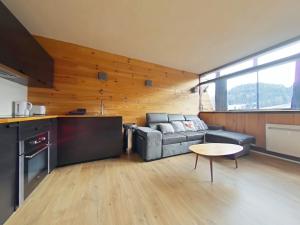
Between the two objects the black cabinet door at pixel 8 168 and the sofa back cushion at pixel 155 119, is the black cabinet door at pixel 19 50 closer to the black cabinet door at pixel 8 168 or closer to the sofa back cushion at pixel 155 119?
the black cabinet door at pixel 8 168

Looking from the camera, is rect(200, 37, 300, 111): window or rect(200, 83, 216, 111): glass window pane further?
rect(200, 83, 216, 111): glass window pane

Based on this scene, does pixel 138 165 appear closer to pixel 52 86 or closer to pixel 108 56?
pixel 52 86

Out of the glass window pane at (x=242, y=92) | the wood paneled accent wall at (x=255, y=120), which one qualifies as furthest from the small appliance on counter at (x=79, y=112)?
the glass window pane at (x=242, y=92)

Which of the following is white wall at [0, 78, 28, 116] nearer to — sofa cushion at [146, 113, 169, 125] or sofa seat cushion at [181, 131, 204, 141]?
sofa cushion at [146, 113, 169, 125]

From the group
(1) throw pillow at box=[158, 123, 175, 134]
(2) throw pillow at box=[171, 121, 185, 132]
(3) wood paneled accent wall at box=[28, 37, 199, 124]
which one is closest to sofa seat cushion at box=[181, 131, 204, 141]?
(2) throw pillow at box=[171, 121, 185, 132]

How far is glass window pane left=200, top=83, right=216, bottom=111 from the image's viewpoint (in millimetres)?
4785

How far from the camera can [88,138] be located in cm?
263

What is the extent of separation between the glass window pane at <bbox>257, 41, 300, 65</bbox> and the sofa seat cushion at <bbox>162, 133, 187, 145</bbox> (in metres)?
2.50

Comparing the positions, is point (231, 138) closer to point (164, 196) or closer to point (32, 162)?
point (164, 196)

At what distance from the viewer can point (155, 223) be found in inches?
49.2

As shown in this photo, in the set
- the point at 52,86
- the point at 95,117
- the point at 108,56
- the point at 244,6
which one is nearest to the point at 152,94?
the point at 108,56

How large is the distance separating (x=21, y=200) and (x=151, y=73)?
3.49 m

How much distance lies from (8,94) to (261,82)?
4.94 meters

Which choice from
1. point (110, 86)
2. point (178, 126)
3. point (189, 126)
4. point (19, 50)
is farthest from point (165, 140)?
point (19, 50)
